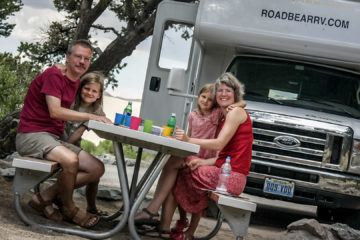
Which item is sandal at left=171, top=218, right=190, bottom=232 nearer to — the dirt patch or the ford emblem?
the dirt patch

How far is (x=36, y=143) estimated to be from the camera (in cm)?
526

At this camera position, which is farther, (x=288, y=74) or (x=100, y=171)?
(x=288, y=74)

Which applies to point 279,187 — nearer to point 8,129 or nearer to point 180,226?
point 180,226

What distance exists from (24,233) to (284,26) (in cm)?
404

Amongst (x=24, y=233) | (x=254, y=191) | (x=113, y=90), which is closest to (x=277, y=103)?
(x=254, y=191)

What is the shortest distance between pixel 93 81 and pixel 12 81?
10.2 ft

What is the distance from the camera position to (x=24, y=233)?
15.3 ft

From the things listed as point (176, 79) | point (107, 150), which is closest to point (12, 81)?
point (176, 79)

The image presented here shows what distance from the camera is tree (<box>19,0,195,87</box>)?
34.8 ft

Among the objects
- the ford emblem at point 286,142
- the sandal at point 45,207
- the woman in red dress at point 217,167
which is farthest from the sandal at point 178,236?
the ford emblem at point 286,142

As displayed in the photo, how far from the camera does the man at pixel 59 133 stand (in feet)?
17.0

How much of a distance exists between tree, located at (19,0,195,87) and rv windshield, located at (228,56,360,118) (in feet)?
9.41

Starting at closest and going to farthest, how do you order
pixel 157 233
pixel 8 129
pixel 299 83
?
1. pixel 157 233
2. pixel 299 83
3. pixel 8 129

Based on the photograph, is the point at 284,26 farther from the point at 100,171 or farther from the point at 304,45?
the point at 100,171
